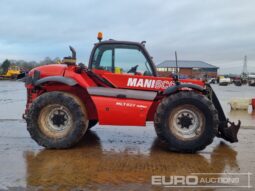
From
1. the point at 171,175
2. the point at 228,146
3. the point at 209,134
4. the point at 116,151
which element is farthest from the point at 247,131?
the point at 171,175

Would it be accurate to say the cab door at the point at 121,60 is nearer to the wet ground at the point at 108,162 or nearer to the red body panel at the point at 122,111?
the red body panel at the point at 122,111

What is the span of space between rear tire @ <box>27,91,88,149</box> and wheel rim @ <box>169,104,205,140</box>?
181cm

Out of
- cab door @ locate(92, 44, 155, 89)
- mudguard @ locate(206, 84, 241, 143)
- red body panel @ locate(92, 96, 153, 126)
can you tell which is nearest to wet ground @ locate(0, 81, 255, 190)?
mudguard @ locate(206, 84, 241, 143)

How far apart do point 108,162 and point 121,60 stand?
8.35ft

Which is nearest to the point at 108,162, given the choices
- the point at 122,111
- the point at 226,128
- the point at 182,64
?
the point at 122,111

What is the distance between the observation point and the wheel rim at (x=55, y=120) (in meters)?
8.06

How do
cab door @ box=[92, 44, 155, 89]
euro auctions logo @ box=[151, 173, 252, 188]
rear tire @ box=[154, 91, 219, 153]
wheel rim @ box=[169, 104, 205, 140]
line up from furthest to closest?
cab door @ box=[92, 44, 155, 89] → wheel rim @ box=[169, 104, 205, 140] → rear tire @ box=[154, 91, 219, 153] → euro auctions logo @ box=[151, 173, 252, 188]

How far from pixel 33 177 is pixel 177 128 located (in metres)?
3.18

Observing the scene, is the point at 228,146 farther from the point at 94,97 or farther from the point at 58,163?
the point at 58,163

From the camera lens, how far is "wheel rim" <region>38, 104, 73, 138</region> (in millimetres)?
8062

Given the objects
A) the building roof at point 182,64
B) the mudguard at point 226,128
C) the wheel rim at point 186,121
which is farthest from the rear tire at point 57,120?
the mudguard at point 226,128

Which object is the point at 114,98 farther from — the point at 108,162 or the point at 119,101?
the point at 108,162

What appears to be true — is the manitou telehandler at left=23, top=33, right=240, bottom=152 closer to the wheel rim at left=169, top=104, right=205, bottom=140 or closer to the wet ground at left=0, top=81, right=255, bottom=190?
the wheel rim at left=169, top=104, right=205, bottom=140

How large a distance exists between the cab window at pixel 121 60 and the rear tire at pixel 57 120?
1.02 metres
